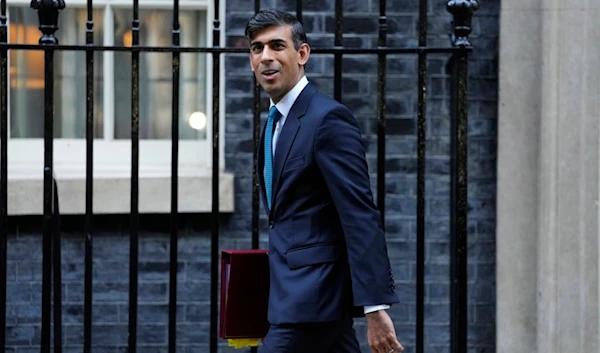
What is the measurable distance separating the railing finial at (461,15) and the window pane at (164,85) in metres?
2.24

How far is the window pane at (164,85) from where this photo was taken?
6.41 metres

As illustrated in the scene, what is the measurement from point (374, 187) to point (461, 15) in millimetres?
1870

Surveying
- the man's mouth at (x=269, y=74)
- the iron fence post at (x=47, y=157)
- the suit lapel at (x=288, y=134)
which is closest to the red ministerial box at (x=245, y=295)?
the suit lapel at (x=288, y=134)

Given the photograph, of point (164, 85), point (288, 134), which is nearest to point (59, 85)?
point (164, 85)

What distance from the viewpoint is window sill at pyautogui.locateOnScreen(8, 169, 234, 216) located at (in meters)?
5.95

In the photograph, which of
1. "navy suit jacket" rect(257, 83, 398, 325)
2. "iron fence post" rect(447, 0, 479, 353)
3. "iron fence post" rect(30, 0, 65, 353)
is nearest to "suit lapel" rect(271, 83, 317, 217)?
"navy suit jacket" rect(257, 83, 398, 325)

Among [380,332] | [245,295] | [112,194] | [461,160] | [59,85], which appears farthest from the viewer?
[59,85]

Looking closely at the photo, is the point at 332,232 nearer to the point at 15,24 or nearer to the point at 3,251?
the point at 3,251

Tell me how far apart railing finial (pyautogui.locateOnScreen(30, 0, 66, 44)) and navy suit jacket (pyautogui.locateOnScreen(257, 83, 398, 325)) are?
1222 millimetres

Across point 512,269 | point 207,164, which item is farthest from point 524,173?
point 207,164

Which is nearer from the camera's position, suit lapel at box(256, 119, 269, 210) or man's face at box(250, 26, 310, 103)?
man's face at box(250, 26, 310, 103)

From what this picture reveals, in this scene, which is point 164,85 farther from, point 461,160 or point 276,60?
point 276,60

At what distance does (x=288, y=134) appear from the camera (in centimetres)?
371

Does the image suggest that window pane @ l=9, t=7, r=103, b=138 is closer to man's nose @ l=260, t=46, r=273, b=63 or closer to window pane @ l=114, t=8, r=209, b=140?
window pane @ l=114, t=8, r=209, b=140
